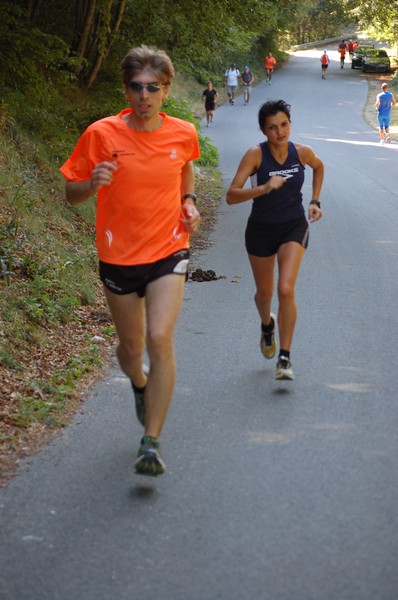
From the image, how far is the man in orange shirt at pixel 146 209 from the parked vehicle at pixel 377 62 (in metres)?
59.0

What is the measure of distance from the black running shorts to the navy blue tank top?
6.29 feet

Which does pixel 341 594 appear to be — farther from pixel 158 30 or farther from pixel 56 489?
pixel 158 30

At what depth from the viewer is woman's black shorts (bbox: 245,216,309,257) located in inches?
290

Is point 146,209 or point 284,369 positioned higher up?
point 146,209

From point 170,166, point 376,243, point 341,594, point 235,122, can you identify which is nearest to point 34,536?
point 341,594

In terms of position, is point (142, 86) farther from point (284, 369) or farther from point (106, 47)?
point (106, 47)

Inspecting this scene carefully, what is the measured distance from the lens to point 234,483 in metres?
5.28

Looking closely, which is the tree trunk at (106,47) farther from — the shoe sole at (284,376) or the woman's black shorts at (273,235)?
the shoe sole at (284,376)

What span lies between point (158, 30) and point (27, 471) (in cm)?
1342

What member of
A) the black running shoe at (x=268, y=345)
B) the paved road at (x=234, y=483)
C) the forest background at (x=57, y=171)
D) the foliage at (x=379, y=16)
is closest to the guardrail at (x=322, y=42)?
the foliage at (x=379, y=16)

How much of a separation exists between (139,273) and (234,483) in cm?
126

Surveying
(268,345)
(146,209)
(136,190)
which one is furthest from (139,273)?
(268,345)

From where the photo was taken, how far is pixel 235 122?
1540 inches

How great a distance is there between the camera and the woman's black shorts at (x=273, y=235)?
7.36m
